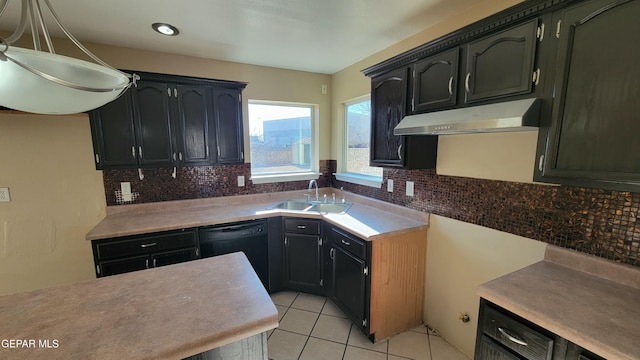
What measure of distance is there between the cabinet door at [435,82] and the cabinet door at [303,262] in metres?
1.56

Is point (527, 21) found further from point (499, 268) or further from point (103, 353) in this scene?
point (103, 353)

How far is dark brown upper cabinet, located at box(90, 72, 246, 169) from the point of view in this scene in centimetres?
225

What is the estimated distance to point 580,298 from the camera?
1166mm

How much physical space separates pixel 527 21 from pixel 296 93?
2.34m

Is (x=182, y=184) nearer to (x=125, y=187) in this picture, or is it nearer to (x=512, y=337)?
(x=125, y=187)

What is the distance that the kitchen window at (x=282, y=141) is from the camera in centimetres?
314

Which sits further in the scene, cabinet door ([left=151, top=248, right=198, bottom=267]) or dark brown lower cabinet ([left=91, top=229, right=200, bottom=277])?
cabinet door ([left=151, top=248, right=198, bottom=267])

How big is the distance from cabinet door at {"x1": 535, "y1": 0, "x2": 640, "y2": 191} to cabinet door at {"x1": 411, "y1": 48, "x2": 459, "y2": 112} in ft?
1.72

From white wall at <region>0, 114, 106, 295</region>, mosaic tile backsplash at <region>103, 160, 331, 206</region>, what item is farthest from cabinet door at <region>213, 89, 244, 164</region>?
white wall at <region>0, 114, 106, 295</region>

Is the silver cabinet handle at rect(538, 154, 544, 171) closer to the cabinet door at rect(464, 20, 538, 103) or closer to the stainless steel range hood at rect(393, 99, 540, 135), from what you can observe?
the stainless steel range hood at rect(393, 99, 540, 135)

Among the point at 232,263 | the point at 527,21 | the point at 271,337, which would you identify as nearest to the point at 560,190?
the point at 527,21

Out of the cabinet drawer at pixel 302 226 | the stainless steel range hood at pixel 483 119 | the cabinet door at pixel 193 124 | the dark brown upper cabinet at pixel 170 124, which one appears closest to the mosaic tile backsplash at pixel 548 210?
the stainless steel range hood at pixel 483 119

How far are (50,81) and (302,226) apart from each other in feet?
6.92

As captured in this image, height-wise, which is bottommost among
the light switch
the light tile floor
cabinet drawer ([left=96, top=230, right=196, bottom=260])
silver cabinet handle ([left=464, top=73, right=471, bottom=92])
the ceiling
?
the light tile floor
